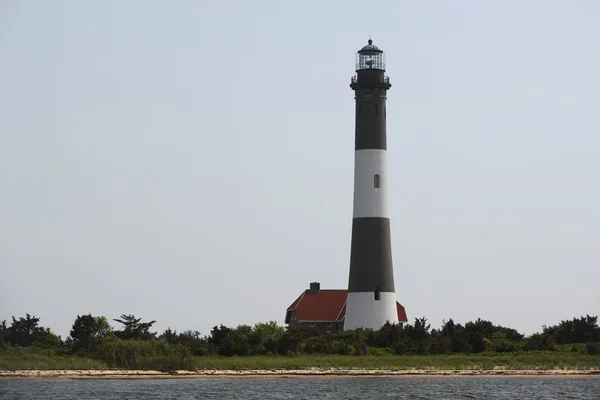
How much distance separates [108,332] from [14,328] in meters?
5.85

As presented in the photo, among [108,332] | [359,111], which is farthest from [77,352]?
[359,111]

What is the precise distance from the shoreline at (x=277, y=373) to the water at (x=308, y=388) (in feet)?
2.11

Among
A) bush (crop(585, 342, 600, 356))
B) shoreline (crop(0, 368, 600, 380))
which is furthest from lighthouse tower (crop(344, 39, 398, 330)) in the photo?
bush (crop(585, 342, 600, 356))

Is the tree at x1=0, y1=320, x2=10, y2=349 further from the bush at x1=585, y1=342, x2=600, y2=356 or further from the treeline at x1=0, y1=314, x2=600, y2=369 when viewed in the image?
the bush at x1=585, y1=342, x2=600, y2=356

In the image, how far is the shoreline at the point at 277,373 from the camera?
186ft

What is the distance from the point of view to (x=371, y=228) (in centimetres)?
6706

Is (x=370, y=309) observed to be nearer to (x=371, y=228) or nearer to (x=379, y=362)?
(x=371, y=228)

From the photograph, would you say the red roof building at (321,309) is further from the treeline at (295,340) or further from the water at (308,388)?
the water at (308,388)

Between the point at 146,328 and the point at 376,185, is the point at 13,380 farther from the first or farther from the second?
the point at 376,185

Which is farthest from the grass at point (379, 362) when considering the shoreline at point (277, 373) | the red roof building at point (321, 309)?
the red roof building at point (321, 309)

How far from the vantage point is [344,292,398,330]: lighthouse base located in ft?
223

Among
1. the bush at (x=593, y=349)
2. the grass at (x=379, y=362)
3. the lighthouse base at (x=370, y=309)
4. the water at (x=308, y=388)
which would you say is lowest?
the water at (x=308, y=388)

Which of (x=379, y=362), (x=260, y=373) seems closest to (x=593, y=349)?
(x=379, y=362)

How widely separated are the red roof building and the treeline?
6.38m
